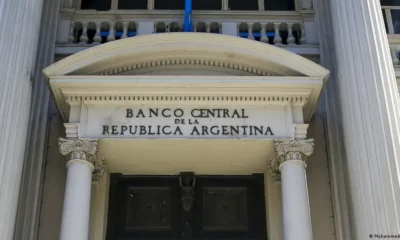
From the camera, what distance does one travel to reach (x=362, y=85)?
10.9m

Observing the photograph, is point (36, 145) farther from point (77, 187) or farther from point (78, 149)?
point (77, 187)

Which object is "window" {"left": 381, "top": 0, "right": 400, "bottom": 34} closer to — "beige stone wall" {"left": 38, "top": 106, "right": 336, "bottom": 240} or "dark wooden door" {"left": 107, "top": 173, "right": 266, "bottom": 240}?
"beige stone wall" {"left": 38, "top": 106, "right": 336, "bottom": 240}

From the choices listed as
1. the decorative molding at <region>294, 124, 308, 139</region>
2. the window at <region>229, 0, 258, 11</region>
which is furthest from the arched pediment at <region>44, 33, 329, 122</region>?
the window at <region>229, 0, 258, 11</region>

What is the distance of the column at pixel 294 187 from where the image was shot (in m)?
10.5

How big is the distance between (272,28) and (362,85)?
3305mm

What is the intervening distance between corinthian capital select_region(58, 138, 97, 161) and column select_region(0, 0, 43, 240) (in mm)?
610

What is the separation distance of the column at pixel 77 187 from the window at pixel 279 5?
4998 millimetres

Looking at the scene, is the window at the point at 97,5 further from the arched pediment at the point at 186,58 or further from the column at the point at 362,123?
the column at the point at 362,123

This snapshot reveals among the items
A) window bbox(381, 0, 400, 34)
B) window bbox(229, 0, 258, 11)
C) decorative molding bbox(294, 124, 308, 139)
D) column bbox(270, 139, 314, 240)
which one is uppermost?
window bbox(229, 0, 258, 11)

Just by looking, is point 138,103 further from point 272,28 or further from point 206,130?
point 272,28

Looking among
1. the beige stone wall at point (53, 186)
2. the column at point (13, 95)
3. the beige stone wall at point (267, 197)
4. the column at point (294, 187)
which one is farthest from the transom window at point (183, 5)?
the column at point (294, 187)

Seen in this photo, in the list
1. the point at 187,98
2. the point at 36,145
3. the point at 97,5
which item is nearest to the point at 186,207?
the point at 187,98

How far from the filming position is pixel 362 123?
34.9ft

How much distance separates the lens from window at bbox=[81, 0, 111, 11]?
14406 mm
